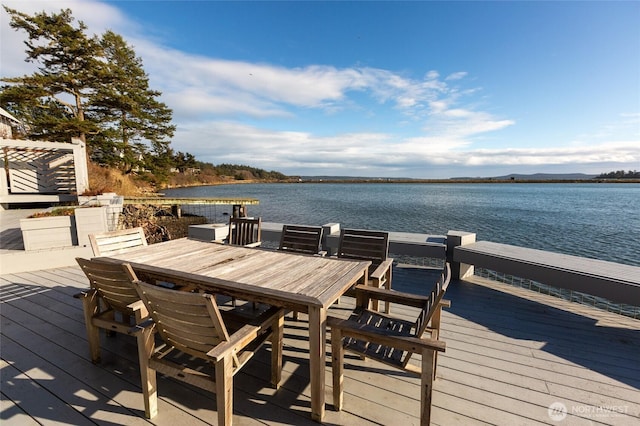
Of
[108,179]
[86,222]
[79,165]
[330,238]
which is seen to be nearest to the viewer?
[330,238]

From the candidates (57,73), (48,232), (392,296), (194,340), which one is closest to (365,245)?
(392,296)

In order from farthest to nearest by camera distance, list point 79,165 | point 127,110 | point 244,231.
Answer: point 127,110, point 79,165, point 244,231

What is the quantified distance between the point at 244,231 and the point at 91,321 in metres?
1.84

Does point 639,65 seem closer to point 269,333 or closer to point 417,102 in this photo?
Answer: point 417,102

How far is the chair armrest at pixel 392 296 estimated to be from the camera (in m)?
1.94

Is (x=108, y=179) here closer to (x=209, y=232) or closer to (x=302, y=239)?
(x=209, y=232)

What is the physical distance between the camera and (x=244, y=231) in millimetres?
3639

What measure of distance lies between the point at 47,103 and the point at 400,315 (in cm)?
1976

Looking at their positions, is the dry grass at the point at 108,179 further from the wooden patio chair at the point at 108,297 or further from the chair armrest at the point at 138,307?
the chair armrest at the point at 138,307

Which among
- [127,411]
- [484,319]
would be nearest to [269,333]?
[127,411]

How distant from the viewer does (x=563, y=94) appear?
8.14m

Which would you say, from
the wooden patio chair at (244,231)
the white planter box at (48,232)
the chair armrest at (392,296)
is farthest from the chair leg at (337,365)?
the white planter box at (48,232)

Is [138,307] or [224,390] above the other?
[138,307]

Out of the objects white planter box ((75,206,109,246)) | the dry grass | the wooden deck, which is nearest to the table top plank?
the wooden deck
